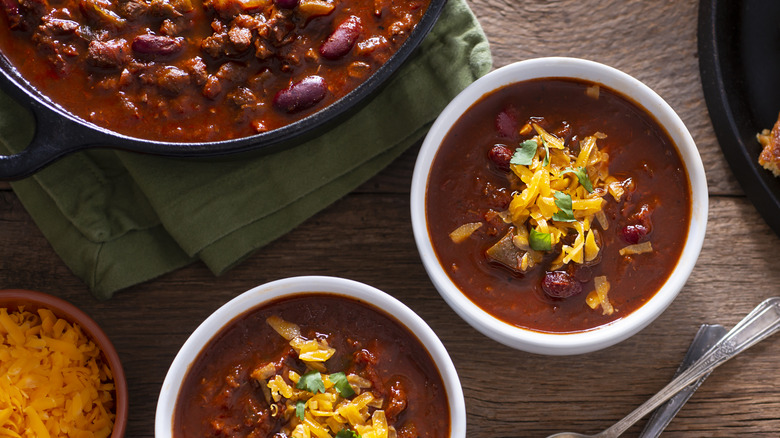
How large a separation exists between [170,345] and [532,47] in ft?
6.04

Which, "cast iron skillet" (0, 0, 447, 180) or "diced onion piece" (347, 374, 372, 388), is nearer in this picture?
"cast iron skillet" (0, 0, 447, 180)

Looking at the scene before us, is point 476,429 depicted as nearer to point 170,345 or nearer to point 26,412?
point 170,345

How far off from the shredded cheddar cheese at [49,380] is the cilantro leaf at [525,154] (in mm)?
1669

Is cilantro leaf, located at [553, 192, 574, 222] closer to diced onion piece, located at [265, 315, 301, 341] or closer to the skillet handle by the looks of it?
diced onion piece, located at [265, 315, 301, 341]

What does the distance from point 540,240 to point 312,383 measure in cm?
89

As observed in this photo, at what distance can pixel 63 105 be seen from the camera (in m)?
2.75

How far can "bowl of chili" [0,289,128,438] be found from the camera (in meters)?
2.80

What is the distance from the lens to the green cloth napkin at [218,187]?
3006 mm

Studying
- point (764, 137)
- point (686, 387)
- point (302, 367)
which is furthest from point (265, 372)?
point (764, 137)

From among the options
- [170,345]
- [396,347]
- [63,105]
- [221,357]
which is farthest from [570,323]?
[63,105]

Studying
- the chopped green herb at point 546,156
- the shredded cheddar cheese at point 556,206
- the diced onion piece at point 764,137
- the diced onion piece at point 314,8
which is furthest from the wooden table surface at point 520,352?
the diced onion piece at point 314,8

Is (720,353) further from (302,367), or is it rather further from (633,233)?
(302,367)

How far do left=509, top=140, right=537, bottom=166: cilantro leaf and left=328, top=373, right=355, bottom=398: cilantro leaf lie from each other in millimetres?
925

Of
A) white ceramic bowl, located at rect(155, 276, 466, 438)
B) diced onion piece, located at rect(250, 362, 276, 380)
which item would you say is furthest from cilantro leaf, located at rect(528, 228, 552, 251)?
diced onion piece, located at rect(250, 362, 276, 380)
